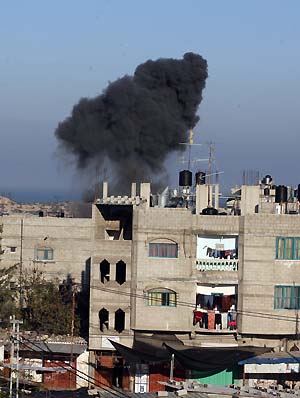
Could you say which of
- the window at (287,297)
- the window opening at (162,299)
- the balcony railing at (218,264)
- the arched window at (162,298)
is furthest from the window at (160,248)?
the window at (287,297)

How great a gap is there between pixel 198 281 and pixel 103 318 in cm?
365

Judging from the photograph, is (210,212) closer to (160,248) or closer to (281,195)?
(160,248)

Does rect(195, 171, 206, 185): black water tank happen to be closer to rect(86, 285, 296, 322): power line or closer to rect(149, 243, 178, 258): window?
rect(149, 243, 178, 258): window

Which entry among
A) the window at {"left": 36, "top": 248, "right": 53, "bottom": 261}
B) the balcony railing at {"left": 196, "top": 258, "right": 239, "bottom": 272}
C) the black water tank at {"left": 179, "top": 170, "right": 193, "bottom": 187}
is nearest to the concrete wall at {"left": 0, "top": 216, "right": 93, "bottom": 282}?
the window at {"left": 36, "top": 248, "right": 53, "bottom": 261}

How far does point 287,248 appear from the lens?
37781 mm

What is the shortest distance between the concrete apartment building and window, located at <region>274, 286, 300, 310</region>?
0.11ft

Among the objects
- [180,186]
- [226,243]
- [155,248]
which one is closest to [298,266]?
[226,243]

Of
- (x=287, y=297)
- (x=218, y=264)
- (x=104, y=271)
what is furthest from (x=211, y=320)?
(x=104, y=271)

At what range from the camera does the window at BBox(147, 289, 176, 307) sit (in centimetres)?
3781

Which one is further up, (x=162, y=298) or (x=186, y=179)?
(x=186, y=179)

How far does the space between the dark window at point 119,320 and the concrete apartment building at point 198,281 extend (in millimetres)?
35

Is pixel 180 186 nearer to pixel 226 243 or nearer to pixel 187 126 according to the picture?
pixel 226 243

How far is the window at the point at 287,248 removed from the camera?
1485 inches

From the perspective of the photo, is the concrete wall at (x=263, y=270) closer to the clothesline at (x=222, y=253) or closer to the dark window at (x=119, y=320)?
the clothesline at (x=222, y=253)
